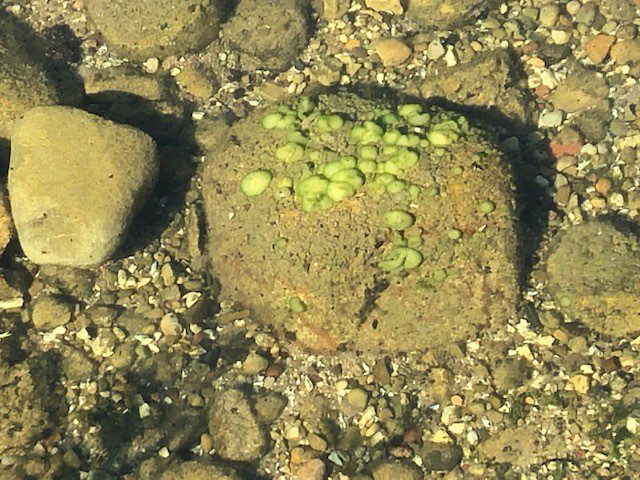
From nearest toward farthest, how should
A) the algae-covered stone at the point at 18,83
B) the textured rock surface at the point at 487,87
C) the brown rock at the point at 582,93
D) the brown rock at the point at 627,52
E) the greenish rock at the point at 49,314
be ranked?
the greenish rock at the point at 49,314, the algae-covered stone at the point at 18,83, the textured rock surface at the point at 487,87, the brown rock at the point at 582,93, the brown rock at the point at 627,52

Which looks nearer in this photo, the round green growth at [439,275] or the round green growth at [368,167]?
the round green growth at [368,167]

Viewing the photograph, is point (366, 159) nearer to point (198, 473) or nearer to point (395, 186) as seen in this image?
point (395, 186)

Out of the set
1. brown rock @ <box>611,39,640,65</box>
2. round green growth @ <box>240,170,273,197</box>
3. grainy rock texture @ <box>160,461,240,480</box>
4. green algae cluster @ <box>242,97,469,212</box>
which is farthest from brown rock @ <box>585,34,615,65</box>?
grainy rock texture @ <box>160,461,240,480</box>

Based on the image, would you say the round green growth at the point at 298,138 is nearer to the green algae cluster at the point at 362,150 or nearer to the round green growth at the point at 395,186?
the green algae cluster at the point at 362,150

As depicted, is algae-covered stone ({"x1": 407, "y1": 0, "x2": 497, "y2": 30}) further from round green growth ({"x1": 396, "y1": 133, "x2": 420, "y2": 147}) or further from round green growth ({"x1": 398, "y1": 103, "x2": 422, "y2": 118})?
round green growth ({"x1": 396, "y1": 133, "x2": 420, "y2": 147})

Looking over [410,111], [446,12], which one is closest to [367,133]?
[410,111]

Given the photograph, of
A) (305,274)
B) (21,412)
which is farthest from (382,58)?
(21,412)

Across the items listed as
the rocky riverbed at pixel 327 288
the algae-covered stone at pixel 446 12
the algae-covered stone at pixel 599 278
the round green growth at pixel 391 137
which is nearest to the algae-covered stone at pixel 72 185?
the rocky riverbed at pixel 327 288
